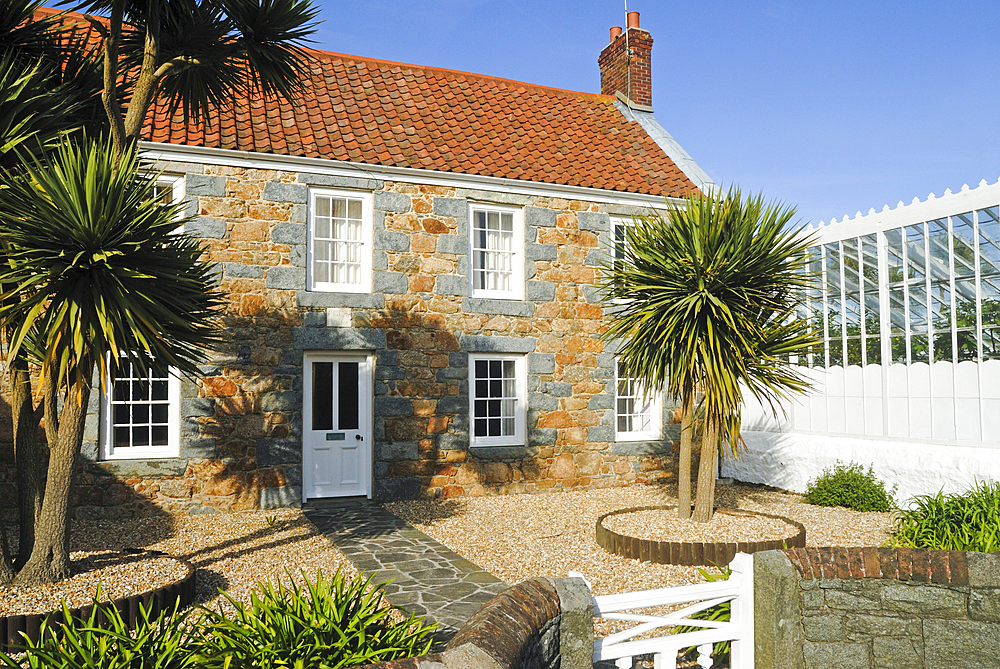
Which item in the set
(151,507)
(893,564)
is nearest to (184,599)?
(151,507)

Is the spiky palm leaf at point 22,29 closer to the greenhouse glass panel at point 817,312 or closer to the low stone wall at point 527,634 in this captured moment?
the low stone wall at point 527,634

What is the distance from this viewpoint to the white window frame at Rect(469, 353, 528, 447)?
11.4m

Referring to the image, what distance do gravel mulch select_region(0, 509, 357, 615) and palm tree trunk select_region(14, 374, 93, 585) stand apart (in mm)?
152

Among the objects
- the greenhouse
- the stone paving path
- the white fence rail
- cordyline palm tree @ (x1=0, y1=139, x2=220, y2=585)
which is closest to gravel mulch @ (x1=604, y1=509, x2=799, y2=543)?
the stone paving path

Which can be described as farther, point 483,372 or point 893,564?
point 483,372

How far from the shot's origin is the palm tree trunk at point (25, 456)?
586 cm

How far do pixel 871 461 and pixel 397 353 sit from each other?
681 cm

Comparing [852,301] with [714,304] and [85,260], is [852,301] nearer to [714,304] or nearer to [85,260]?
[714,304]

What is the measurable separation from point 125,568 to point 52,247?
267 centimetres

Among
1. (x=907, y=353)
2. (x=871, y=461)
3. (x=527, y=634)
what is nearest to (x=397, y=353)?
(x=871, y=461)

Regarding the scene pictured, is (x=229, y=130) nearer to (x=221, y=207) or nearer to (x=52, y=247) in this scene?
(x=221, y=207)

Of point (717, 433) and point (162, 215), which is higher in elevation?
point (162, 215)

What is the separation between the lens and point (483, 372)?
11.7m

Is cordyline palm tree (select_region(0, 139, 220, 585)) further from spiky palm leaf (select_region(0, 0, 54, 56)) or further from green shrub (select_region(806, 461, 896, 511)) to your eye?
green shrub (select_region(806, 461, 896, 511))
